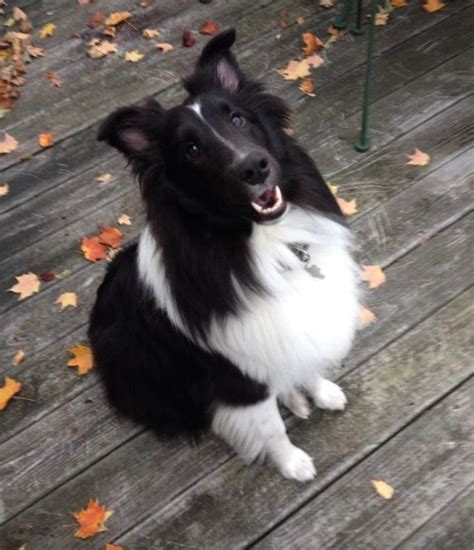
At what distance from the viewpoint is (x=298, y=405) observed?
2574 mm

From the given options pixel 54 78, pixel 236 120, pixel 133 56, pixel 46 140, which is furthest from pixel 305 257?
pixel 54 78

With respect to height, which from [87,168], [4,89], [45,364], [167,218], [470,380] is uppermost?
[167,218]

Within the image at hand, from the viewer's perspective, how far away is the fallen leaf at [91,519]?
2.39m

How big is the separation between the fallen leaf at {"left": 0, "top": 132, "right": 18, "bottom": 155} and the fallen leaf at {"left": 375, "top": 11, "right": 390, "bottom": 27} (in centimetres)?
256

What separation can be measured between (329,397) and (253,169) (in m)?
1.21

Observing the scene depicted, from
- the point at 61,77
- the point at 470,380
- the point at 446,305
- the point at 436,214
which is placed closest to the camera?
the point at 470,380

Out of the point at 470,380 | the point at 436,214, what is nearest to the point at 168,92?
the point at 436,214

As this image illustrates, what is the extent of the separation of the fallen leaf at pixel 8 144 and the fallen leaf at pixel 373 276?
2378 millimetres

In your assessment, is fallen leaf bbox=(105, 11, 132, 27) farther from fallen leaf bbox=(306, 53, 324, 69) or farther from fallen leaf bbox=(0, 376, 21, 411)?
fallen leaf bbox=(0, 376, 21, 411)

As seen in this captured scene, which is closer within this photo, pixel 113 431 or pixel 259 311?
pixel 259 311

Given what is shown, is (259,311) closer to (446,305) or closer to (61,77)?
(446,305)

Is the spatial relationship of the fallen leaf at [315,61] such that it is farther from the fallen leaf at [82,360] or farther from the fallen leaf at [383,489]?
the fallen leaf at [383,489]

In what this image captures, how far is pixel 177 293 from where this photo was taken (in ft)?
6.41

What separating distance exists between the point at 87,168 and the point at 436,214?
2061 millimetres
